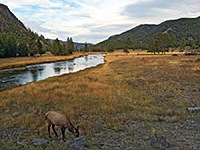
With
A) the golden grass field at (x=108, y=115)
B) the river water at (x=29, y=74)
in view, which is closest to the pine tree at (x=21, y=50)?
the river water at (x=29, y=74)

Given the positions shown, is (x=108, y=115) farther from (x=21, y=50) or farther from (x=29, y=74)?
(x=21, y=50)

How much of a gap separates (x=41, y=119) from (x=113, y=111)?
482 centimetres

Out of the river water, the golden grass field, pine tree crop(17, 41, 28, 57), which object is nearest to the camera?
the golden grass field

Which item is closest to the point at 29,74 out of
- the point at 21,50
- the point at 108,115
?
the point at 108,115

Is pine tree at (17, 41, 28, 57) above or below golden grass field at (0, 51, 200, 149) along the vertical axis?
above

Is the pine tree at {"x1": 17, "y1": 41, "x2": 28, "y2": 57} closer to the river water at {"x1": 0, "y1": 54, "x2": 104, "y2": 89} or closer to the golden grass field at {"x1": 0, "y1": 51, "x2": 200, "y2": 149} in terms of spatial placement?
the river water at {"x1": 0, "y1": 54, "x2": 104, "y2": 89}

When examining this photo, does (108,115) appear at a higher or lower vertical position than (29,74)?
lower

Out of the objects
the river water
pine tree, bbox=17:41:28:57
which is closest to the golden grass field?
the river water

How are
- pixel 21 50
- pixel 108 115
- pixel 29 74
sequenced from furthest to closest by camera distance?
1. pixel 21 50
2. pixel 29 74
3. pixel 108 115

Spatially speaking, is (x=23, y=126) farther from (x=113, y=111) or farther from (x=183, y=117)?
(x=183, y=117)

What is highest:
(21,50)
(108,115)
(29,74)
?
(21,50)

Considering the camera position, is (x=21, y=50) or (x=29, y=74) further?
(x=21, y=50)

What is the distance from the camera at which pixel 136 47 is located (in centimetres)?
15338

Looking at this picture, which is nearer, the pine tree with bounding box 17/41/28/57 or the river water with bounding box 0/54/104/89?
the river water with bounding box 0/54/104/89
